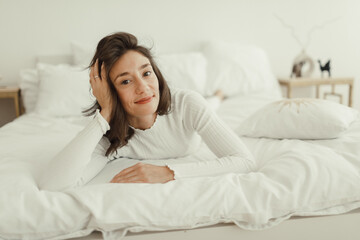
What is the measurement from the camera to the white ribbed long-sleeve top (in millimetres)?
961

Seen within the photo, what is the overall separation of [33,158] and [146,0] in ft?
6.40

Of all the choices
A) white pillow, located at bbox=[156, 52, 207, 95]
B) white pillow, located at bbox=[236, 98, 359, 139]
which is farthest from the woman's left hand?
white pillow, located at bbox=[156, 52, 207, 95]

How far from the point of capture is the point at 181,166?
99 cm

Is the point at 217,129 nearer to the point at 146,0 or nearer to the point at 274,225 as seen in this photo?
the point at 274,225

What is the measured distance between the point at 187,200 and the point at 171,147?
39 centimetres

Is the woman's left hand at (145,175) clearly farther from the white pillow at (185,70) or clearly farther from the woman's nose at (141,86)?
the white pillow at (185,70)

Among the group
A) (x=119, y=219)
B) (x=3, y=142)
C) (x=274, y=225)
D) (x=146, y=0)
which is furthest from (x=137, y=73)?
(x=146, y=0)

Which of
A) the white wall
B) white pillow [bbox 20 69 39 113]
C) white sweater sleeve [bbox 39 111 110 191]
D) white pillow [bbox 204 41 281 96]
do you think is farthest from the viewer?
the white wall

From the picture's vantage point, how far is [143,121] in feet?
3.93

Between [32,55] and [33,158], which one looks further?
[32,55]

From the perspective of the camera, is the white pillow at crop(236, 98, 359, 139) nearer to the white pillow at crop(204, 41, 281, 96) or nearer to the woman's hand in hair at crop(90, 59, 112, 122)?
the woman's hand in hair at crop(90, 59, 112, 122)

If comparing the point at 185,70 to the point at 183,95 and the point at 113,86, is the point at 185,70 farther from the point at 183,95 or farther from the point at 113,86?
the point at 113,86

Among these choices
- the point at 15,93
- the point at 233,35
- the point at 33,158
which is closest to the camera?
the point at 33,158

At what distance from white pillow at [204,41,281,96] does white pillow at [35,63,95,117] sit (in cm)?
90
